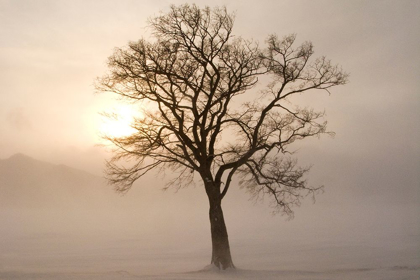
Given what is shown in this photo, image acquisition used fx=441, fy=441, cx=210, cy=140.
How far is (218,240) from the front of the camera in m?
17.1

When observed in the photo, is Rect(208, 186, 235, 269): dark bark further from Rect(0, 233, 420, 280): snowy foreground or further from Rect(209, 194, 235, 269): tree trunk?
Rect(0, 233, 420, 280): snowy foreground

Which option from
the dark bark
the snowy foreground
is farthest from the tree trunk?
the snowy foreground

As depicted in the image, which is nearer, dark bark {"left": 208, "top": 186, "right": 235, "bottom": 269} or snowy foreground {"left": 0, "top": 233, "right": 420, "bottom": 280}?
snowy foreground {"left": 0, "top": 233, "right": 420, "bottom": 280}

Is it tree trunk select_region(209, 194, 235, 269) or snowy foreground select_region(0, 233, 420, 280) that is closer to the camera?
snowy foreground select_region(0, 233, 420, 280)

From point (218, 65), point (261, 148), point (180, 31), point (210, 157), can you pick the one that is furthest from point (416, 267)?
point (180, 31)

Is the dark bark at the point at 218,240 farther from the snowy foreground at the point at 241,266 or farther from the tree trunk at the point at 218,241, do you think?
the snowy foreground at the point at 241,266

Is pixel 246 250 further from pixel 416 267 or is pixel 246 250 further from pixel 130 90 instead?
pixel 130 90

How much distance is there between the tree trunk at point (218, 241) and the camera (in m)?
16.9

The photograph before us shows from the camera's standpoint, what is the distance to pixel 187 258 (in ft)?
82.7

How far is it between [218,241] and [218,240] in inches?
1.5

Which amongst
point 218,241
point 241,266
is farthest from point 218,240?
point 241,266

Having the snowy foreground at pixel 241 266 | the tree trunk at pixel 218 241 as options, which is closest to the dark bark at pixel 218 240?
the tree trunk at pixel 218 241

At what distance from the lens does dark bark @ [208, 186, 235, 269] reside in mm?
16922

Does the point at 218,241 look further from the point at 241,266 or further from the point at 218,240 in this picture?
the point at 241,266
